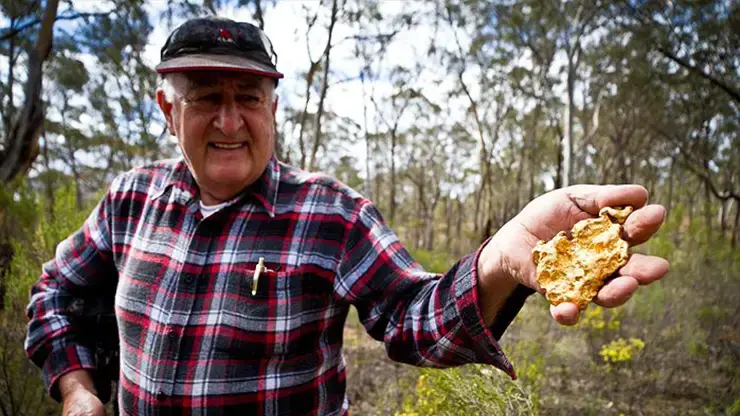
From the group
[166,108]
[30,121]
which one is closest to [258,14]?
[30,121]

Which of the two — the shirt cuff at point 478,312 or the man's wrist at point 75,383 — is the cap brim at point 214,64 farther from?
the man's wrist at point 75,383

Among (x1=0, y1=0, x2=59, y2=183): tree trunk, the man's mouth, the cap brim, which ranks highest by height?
(x1=0, y1=0, x2=59, y2=183): tree trunk

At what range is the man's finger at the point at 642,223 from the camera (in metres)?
0.77

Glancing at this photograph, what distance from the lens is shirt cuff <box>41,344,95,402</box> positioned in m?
1.58

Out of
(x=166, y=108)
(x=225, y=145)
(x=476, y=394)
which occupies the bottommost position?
(x=476, y=394)

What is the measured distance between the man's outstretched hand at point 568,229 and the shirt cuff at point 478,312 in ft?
0.09

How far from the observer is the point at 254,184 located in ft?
4.68

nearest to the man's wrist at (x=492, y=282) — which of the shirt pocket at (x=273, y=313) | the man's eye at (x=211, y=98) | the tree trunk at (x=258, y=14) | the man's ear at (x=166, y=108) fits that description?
the shirt pocket at (x=273, y=313)

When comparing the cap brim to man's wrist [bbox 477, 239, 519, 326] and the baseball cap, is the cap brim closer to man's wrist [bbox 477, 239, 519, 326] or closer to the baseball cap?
the baseball cap

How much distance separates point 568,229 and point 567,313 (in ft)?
0.62

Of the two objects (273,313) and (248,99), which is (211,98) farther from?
(273,313)

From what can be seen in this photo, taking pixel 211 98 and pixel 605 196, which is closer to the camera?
pixel 605 196

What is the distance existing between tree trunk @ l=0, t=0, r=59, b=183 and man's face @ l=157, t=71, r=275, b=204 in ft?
15.5

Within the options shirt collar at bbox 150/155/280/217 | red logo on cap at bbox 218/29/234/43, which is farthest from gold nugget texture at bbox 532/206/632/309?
red logo on cap at bbox 218/29/234/43
